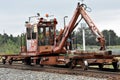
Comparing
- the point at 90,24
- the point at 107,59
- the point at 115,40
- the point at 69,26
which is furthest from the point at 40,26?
the point at 115,40

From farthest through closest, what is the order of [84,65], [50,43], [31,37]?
[31,37], [50,43], [84,65]

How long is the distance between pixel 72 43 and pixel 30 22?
335 cm

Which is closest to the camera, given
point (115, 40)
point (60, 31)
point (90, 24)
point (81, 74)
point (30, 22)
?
point (81, 74)

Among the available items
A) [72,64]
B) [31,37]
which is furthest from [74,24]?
[31,37]

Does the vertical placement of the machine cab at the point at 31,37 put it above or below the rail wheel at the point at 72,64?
above

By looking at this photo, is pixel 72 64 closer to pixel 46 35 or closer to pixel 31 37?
pixel 46 35

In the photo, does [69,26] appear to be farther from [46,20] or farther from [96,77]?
[96,77]

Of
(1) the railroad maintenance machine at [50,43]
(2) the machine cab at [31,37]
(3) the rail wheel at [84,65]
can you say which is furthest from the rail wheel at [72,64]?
(2) the machine cab at [31,37]

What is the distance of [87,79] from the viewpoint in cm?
1598

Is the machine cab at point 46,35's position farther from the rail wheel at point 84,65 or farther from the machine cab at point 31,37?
the rail wheel at point 84,65

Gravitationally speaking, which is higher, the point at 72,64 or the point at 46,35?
the point at 46,35

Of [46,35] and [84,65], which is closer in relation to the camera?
[84,65]

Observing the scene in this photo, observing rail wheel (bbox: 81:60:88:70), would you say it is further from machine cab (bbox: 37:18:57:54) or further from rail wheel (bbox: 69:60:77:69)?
machine cab (bbox: 37:18:57:54)

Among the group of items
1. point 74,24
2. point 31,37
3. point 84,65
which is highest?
point 74,24
